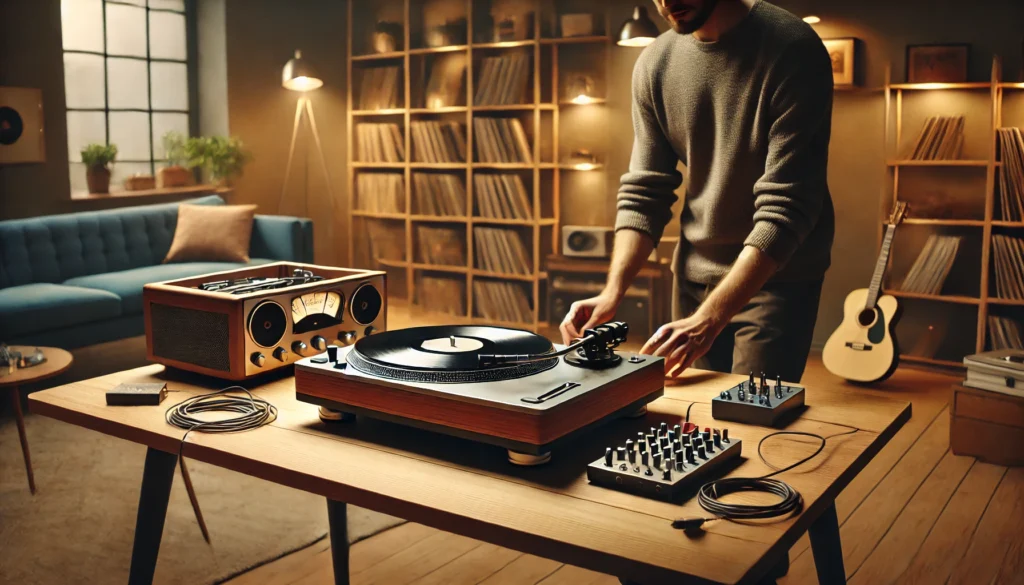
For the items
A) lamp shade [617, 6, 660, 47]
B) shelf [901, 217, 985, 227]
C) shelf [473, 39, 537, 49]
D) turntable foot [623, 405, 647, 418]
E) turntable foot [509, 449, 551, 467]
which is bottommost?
turntable foot [509, 449, 551, 467]

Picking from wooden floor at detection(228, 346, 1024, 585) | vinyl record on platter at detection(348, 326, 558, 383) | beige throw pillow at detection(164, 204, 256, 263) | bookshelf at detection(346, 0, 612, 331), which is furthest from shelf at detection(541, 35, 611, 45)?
vinyl record on platter at detection(348, 326, 558, 383)

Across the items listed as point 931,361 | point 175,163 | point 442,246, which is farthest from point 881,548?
point 175,163

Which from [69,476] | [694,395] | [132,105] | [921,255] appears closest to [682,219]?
[694,395]

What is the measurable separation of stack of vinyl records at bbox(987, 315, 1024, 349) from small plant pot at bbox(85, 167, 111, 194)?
4.84 m

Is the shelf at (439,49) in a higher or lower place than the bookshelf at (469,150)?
higher

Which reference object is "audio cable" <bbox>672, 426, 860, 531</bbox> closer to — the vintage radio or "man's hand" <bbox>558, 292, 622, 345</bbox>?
"man's hand" <bbox>558, 292, 622, 345</bbox>

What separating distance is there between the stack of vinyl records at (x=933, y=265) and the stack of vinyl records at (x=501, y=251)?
2232mm

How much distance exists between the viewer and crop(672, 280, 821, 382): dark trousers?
1.86 m

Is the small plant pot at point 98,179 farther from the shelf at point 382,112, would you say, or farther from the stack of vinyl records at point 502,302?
the stack of vinyl records at point 502,302

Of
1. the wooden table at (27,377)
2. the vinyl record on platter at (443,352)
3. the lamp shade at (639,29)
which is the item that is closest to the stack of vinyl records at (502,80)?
the lamp shade at (639,29)

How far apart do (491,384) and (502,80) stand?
4862 millimetres

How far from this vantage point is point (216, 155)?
19.5ft

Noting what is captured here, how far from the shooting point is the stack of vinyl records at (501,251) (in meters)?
5.89

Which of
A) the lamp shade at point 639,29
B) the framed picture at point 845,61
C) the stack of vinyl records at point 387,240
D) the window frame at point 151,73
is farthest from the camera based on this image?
the stack of vinyl records at point 387,240
